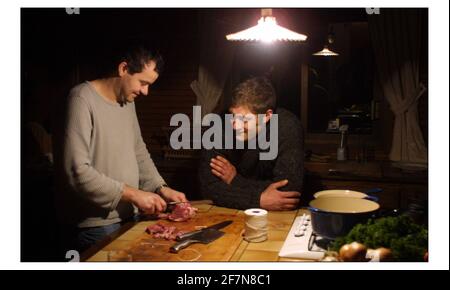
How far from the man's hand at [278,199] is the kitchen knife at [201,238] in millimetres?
437

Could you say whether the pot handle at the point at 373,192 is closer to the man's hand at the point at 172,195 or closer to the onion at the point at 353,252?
the onion at the point at 353,252

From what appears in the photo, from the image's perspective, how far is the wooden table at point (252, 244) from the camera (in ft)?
5.55

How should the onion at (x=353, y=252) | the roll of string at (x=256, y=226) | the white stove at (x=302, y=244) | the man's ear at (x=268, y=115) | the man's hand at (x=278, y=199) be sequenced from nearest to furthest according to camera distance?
the onion at (x=353, y=252) → the white stove at (x=302, y=244) → the roll of string at (x=256, y=226) → the man's hand at (x=278, y=199) → the man's ear at (x=268, y=115)

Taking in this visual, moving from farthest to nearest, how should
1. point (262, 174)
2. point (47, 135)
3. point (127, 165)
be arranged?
point (47, 135)
point (262, 174)
point (127, 165)

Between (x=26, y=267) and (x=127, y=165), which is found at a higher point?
(x=127, y=165)

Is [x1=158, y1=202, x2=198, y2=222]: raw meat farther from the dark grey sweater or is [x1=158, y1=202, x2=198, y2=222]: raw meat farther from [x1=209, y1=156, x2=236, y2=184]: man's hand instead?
[x1=209, y1=156, x2=236, y2=184]: man's hand

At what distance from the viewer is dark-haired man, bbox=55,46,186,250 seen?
2.14 metres

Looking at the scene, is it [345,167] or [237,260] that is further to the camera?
[345,167]

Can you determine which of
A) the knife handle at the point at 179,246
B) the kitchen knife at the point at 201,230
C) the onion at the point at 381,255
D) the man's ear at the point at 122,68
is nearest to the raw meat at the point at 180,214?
the kitchen knife at the point at 201,230

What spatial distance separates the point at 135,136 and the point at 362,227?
1.41 meters

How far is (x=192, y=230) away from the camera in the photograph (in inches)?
78.0

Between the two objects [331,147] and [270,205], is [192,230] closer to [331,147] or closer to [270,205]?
[270,205]

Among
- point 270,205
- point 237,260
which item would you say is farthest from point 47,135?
point 237,260
